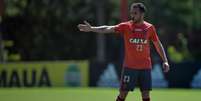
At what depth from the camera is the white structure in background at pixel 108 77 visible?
27562 mm

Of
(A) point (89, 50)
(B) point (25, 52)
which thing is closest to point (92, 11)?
(A) point (89, 50)

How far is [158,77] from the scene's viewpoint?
27.2 metres

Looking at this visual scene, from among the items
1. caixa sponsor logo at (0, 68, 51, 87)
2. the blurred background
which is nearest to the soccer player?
caixa sponsor logo at (0, 68, 51, 87)

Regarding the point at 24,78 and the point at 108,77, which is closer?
the point at 108,77

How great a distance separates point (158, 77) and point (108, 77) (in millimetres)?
1825

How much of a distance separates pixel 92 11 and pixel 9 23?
4.76 metres

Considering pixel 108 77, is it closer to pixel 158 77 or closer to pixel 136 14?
pixel 158 77

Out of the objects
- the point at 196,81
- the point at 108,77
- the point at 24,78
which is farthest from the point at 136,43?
the point at 24,78

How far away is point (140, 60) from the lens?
12711mm

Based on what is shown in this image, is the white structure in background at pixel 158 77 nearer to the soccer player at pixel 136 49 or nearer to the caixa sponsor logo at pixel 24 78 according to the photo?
the caixa sponsor logo at pixel 24 78

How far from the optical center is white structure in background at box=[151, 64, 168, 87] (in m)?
27.1

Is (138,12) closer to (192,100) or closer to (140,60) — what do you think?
(140,60)

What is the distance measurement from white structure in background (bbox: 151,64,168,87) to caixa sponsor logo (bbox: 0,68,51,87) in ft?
12.6

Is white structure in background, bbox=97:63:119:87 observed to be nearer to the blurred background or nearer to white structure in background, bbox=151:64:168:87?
white structure in background, bbox=151:64:168:87
